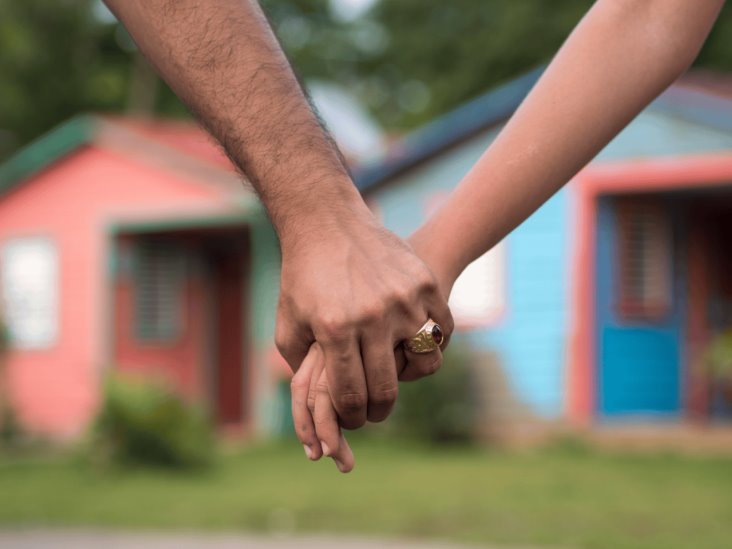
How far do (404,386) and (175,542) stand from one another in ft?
19.0

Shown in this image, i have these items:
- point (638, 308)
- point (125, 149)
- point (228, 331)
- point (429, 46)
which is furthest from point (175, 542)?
point (429, 46)

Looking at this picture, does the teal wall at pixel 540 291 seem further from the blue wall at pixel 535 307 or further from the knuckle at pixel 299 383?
the knuckle at pixel 299 383

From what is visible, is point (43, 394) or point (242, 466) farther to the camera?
point (43, 394)

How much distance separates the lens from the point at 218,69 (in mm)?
1349

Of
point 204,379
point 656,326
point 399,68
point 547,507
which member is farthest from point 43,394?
point 399,68

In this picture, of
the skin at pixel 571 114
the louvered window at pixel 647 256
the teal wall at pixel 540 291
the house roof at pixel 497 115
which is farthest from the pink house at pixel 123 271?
the skin at pixel 571 114

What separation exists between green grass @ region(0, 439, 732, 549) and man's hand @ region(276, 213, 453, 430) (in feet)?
18.2

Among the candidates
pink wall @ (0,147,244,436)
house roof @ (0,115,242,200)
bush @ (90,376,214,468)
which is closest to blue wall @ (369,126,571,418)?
house roof @ (0,115,242,200)

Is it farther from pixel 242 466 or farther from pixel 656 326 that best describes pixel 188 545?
pixel 656 326

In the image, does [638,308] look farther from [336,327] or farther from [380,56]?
[380,56]

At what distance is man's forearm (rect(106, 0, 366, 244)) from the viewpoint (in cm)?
134

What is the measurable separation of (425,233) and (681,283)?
12.4 m

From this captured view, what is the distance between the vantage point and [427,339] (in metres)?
1.28

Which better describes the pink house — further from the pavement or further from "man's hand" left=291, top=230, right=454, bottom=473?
"man's hand" left=291, top=230, right=454, bottom=473
